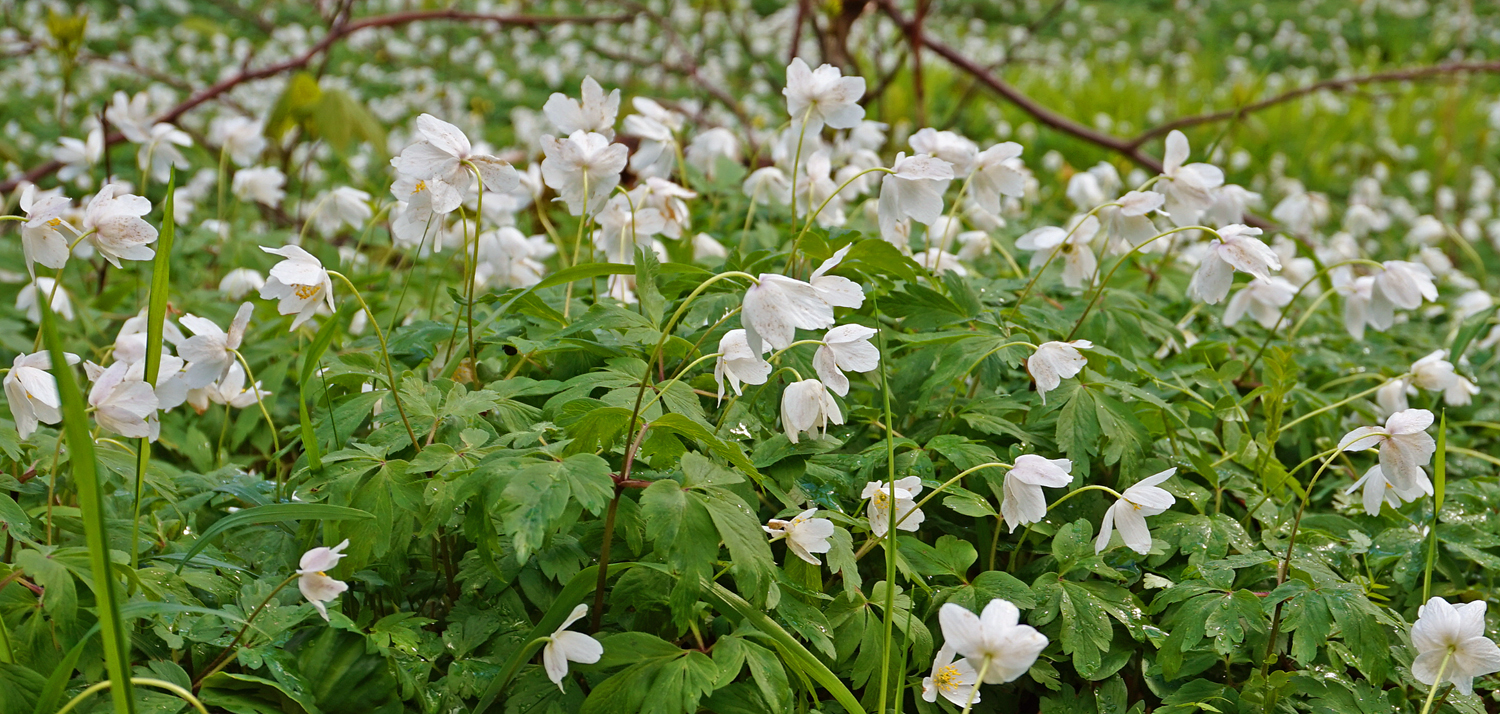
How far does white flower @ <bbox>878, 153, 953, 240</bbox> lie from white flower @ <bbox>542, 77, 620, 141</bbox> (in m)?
0.53

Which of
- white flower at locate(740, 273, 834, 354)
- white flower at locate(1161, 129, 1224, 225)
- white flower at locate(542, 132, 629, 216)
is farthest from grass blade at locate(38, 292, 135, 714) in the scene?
white flower at locate(1161, 129, 1224, 225)

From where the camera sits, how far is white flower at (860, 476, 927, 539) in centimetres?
146

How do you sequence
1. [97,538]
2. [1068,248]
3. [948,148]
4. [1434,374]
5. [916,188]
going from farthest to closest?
[1068,248]
[1434,374]
[948,148]
[916,188]
[97,538]

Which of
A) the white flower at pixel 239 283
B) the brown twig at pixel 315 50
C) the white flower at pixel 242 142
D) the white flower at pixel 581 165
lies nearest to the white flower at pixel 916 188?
the white flower at pixel 581 165

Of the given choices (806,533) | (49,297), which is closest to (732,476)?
(806,533)

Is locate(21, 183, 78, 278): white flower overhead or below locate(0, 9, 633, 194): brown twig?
overhead

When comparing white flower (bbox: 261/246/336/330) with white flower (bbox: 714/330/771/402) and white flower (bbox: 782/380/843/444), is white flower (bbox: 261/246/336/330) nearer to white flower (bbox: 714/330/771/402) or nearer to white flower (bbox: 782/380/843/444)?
white flower (bbox: 714/330/771/402)

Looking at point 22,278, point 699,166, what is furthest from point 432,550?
point 22,278

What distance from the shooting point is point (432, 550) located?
5.11ft

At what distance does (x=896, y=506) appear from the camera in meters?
1.47

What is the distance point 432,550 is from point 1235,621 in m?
1.16

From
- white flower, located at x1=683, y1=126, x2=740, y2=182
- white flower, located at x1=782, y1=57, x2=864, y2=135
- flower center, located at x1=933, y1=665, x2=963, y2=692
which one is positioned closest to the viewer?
flower center, located at x1=933, y1=665, x2=963, y2=692

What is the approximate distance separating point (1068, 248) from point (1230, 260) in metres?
0.55

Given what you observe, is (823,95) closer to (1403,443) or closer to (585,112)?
(585,112)
